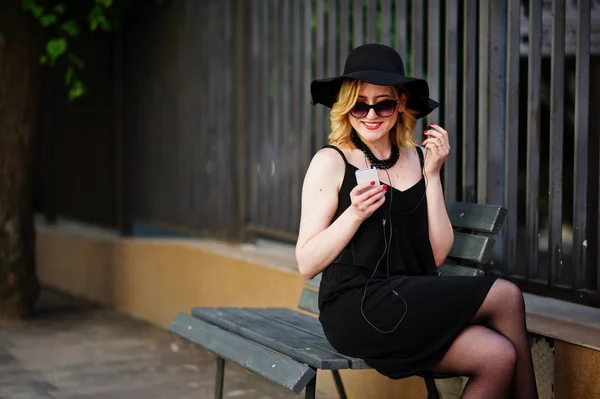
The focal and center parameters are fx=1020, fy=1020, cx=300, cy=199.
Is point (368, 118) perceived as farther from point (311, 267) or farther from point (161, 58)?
point (161, 58)

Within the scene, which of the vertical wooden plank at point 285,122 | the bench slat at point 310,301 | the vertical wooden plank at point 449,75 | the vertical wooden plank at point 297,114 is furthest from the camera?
the vertical wooden plank at point 285,122

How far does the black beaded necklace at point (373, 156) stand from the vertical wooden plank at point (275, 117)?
2.54 m

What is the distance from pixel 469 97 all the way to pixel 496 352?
5.17ft

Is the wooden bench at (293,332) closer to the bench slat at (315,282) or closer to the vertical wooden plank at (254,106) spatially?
the bench slat at (315,282)

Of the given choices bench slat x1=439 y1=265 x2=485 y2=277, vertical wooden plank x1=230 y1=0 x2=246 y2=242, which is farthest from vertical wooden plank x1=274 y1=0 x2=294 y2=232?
bench slat x1=439 y1=265 x2=485 y2=277

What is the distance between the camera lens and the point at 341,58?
18.7ft

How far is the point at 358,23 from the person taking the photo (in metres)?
5.50

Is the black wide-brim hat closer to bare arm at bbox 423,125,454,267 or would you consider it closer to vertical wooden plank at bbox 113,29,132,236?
bare arm at bbox 423,125,454,267

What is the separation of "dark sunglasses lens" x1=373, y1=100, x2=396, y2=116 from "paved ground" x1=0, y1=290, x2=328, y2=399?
→ 2.02 metres

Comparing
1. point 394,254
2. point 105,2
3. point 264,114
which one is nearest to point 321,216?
point 394,254

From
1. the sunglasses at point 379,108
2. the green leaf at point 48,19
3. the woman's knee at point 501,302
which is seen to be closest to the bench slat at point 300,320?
the woman's knee at point 501,302

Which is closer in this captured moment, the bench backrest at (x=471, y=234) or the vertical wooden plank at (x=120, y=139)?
the bench backrest at (x=471, y=234)

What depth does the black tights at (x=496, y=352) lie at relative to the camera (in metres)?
3.32

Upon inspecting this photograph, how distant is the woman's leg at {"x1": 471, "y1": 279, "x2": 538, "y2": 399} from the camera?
11.2 ft
